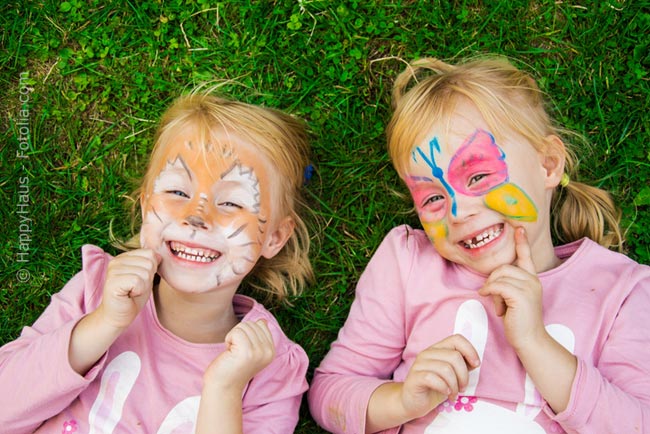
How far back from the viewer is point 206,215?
267cm

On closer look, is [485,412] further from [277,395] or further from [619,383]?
[277,395]

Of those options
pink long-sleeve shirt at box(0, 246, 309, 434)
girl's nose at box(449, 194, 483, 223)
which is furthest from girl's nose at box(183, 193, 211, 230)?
girl's nose at box(449, 194, 483, 223)

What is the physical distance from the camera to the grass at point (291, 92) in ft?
10.8

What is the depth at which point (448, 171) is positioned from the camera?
271 centimetres

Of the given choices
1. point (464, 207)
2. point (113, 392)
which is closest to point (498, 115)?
point (464, 207)

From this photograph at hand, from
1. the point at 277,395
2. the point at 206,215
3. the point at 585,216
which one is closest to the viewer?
the point at 206,215

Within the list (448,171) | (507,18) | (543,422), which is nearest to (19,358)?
(448,171)

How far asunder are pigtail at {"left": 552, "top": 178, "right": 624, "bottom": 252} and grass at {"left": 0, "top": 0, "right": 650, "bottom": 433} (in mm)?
136

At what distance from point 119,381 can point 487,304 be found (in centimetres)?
154

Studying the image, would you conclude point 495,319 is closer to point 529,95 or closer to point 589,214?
point 589,214

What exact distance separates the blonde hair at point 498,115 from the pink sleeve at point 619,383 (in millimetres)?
476

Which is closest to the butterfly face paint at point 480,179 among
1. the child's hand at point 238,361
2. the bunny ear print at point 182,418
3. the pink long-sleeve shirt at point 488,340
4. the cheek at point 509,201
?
the cheek at point 509,201

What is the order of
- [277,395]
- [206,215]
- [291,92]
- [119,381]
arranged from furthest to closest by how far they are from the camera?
1. [291,92]
2. [277,395]
3. [119,381]
4. [206,215]

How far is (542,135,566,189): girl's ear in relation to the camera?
2.82 m
